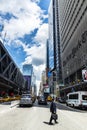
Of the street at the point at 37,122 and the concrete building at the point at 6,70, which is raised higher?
the concrete building at the point at 6,70

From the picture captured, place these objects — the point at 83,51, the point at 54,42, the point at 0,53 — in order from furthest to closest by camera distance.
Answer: the point at 54,42, the point at 0,53, the point at 83,51

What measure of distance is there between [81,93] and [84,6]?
1498 inches

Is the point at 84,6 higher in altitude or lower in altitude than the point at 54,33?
lower

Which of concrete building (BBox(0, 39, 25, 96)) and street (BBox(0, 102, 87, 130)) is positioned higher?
concrete building (BBox(0, 39, 25, 96))

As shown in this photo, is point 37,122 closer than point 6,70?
Yes

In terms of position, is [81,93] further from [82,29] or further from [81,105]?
[82,29]

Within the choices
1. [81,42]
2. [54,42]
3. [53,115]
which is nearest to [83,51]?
[81,42]

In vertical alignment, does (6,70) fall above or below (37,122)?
above

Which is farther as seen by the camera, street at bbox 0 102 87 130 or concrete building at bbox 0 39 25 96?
concrete building at bbox 0 39 25 96

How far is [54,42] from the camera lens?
154m

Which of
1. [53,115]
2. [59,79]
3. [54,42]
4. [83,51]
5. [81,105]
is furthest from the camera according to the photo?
[54,42]

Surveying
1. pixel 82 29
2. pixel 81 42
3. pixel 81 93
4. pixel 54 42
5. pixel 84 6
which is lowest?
pixel 81 93

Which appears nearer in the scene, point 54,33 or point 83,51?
point 83,51

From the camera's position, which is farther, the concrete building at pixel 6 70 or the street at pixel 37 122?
the concrete building at pixel 6 70
